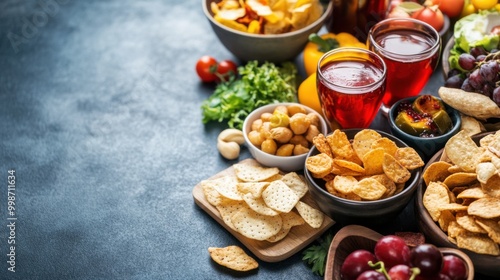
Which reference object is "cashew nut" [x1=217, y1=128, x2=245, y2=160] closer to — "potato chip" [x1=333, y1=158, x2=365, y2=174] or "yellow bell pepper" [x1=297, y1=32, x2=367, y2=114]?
"yellow bell pepper" [x1=297, y1=32, x2=367, y2=114]

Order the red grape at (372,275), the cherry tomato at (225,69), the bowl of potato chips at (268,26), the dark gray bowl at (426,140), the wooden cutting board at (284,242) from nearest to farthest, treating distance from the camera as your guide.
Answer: the red grape at (372,275)
the wooden cutting board at (284,242)
the dark gray bowl at (426,140)
the bowl of potato chips at (268,26)
the cherry tomato at (225,69)

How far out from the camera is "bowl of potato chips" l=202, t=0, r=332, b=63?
86.9 inches

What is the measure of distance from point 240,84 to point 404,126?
0.65 meters

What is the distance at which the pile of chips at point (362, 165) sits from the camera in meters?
1.61

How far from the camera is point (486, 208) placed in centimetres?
148

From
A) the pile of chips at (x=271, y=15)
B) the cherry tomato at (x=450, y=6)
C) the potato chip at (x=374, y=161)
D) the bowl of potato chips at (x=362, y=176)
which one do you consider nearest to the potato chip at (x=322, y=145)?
the bowl of potato chips at (x=362, y=176)

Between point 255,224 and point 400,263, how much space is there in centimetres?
44

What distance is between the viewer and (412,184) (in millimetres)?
1620

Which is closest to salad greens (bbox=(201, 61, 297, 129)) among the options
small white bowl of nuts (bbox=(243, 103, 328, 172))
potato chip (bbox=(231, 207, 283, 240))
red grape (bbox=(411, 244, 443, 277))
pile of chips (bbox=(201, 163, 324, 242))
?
small white bowl of nuts (bbox=(243, 103, 328, 172))

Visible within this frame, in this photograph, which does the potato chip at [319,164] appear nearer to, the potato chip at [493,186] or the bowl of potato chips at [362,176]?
→ the bowl of potato chips at [362,176]

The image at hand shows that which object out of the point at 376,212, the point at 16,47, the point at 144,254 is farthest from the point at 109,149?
the point at 376,212

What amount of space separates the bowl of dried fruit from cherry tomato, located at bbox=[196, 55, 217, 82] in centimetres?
95

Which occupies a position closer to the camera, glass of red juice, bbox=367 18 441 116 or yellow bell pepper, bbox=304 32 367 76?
glass of red juice, bbox=367 18 441 116

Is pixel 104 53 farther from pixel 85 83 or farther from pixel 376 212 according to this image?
pixel 376 212
